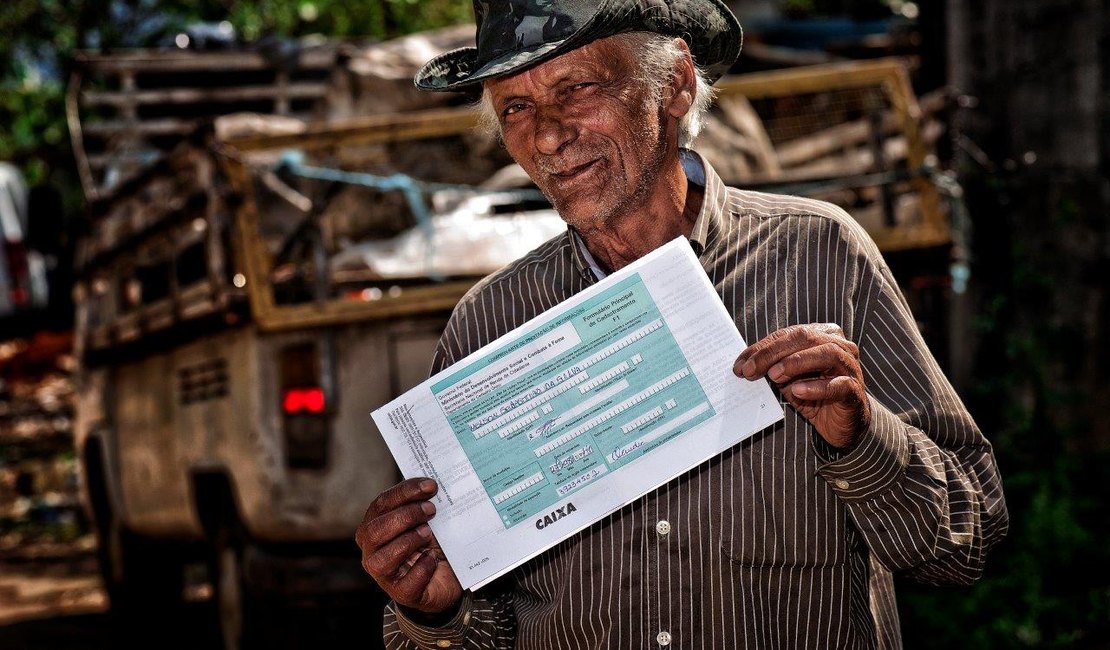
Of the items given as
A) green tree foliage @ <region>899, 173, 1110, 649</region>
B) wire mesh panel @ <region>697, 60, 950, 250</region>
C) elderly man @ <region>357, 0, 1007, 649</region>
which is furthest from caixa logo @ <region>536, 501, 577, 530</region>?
green tree foliage @ <region>899, 173, 1110, 649</region>

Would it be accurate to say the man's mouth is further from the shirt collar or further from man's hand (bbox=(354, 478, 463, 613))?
man's hand (bbox=(354, 478, 463, 613))

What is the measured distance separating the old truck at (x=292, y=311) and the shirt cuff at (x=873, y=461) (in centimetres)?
289

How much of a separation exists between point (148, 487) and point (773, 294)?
484 centimetres

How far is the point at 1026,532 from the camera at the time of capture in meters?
5.32

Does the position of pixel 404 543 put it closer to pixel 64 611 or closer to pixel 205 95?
pixel 205 95

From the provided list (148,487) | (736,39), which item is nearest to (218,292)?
(148,487)

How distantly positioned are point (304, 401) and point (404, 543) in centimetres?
284

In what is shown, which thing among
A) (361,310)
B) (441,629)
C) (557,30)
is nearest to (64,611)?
(361,310)

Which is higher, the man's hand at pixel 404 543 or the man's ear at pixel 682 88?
the man's ear at pixel 682 88

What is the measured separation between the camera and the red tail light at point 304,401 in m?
4.75

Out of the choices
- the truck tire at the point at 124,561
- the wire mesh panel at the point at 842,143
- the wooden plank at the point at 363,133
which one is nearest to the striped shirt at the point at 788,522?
the wire mesh panel at the point at 842,143

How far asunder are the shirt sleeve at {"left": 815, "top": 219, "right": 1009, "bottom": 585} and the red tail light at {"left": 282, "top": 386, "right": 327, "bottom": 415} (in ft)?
9.82

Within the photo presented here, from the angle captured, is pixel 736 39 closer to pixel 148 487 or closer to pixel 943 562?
pixel 943 562

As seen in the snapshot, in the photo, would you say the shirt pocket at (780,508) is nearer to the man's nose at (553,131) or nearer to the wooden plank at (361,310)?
the man's nose at (553,131)
